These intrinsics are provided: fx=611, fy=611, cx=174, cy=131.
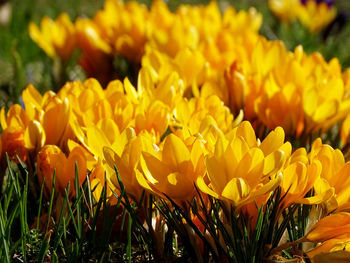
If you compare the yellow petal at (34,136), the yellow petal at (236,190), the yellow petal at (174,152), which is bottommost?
the yellow petal at (236,190)

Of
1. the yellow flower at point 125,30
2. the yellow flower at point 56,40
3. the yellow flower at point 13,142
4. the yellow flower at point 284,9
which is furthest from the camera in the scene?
the yellow flower at point 284,9

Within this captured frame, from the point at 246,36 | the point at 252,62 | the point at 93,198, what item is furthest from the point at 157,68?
the point at 93,198

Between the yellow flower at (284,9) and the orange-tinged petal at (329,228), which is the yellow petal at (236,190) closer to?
the orange-tinged petal at (329,228)

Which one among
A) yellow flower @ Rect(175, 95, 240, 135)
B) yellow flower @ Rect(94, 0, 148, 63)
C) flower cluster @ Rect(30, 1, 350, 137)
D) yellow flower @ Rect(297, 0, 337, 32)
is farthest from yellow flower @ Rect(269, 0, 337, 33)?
yellow flower @ Rect(175, 95, 240, 135)

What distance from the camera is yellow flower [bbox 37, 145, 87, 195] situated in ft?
3.64

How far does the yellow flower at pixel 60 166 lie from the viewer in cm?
111

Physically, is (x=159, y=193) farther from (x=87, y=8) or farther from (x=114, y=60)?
(x=87, y=8)

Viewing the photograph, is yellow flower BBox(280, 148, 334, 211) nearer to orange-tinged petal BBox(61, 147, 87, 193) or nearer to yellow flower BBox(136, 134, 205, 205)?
yellow flower BBox(136, 134, 205, 205)

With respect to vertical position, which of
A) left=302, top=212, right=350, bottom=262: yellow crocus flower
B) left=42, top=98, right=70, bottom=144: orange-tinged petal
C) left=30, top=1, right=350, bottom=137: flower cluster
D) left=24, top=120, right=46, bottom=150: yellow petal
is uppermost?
left=30, top=1, right=350, bottom=137: flower cluster

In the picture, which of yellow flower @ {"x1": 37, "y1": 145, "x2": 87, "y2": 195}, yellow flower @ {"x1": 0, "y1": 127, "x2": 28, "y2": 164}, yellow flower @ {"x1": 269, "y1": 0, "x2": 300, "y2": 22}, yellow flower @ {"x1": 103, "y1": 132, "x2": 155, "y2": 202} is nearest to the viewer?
yellow flower @ {"x1": 103, "y1": 132, "x2": 155, "y2": 202}

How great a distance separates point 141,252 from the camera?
107 centimetres

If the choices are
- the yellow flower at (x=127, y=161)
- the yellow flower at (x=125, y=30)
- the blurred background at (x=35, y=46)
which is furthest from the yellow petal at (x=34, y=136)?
the yellow flower at (x=125, y=30)

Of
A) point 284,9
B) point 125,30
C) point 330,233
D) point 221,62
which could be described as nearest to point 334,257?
point 330,233

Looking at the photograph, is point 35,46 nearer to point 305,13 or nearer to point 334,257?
point 305,13
